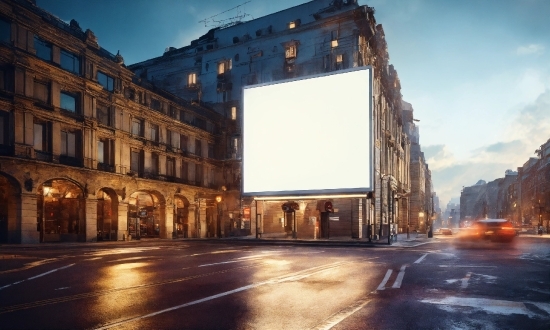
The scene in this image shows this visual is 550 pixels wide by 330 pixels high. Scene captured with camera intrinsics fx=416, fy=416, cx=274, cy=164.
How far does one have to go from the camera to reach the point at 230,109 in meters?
52.4

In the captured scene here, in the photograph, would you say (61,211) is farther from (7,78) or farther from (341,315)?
(341,315)

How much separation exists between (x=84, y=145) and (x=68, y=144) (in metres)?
1.11

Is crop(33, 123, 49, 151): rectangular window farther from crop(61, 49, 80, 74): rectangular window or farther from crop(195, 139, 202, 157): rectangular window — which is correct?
crop(195, 139, 202, 157): rectangular window

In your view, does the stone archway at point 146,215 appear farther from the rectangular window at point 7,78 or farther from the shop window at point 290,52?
the shop window at point 290,52

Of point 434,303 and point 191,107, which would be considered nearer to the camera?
point 434,303

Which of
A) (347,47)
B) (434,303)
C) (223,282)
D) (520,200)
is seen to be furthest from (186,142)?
(520,200)

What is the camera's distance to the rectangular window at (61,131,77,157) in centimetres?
3048

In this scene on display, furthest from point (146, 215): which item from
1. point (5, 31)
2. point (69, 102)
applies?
point (5, 31)

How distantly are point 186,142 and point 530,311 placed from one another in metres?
41.2

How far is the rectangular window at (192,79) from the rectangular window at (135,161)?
1957 centimetres

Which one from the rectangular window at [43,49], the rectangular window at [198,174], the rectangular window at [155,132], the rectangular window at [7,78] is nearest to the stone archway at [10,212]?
the rectangular window at [7,78]

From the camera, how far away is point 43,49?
29203 mm

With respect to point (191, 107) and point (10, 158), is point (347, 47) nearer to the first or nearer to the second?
point (191, 107)

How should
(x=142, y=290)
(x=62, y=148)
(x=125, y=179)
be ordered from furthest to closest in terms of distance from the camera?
(x=125, y=179)
(x=62, y=148)
(x=142, y=290)
